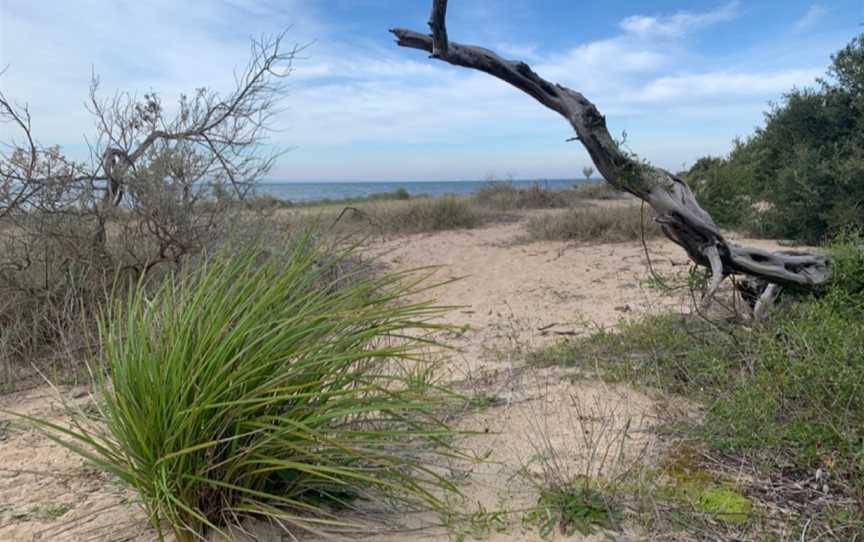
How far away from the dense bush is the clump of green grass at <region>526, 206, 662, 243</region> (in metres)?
1.67

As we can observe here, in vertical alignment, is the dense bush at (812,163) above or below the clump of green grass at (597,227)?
above

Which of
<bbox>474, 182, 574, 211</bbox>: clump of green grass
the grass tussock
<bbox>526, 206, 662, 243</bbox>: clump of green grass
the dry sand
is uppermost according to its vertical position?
<bbox>474, 182, 574, 211</bbox>: clump of green grass

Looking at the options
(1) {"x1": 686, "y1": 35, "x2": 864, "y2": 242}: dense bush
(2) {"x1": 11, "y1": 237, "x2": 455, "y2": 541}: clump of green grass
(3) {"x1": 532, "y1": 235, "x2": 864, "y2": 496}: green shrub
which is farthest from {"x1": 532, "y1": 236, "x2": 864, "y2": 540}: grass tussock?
(1) {"x1": 686, "y1": 35, "x2": 864, "y2": 242}: dense bush

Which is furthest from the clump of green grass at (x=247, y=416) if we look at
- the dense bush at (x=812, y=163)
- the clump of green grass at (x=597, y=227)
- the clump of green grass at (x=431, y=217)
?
the clump of green grass at (x=431, y=217)

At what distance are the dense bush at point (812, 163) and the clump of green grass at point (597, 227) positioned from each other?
1.67 meters

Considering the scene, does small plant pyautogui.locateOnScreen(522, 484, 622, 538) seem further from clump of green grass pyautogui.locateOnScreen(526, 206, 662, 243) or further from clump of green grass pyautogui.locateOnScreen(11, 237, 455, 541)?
clump of green grass pyautogui.locateOnScreen(526, 206, 662, 243)

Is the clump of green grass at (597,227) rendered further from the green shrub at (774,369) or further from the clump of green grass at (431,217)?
the green shrub at (774,369)

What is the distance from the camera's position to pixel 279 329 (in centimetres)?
197

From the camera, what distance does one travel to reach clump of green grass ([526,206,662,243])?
32.0 feet

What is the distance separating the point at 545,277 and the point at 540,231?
3.44 m

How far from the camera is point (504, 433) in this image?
275cm

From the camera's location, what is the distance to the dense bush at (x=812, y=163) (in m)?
7.64

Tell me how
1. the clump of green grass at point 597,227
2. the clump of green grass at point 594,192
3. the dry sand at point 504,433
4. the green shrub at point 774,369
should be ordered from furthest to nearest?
the clump of green grass at point 594,192, the clump of green grass at point 597,227, the green shrub at point 774,369, the dry sand at point 504,433

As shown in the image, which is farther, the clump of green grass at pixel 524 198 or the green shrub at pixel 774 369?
the clump of green grass at pixel 524 198
